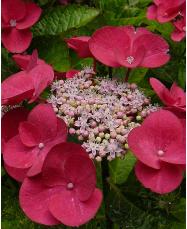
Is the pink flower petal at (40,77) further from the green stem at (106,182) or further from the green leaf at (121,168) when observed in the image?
the green leaf at (121,168)

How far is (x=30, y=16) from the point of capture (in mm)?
1372

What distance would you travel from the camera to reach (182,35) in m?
1.22

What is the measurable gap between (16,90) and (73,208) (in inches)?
7.8

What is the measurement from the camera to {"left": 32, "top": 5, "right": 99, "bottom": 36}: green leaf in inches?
52.8

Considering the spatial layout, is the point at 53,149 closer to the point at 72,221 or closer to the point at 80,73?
the point at 72,221

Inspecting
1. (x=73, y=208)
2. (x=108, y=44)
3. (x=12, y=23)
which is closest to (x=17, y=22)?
(x=12, y=23)

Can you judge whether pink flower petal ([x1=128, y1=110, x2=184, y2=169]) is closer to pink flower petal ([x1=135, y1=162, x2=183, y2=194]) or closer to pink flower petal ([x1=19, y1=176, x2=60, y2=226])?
pink flower petal ([x1=135, y1=162, x2=183, y2=194])

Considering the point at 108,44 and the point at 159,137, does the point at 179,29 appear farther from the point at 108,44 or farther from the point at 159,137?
the point at 159,137

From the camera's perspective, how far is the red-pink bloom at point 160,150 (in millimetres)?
829

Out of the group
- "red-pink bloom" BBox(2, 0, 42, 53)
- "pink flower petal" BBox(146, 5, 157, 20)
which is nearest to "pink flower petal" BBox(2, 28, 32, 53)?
"red-pink bloom" BBox(2, 0, 42, 53)

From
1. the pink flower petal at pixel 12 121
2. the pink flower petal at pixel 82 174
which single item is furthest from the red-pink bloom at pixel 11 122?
the pink flower petal at pixel 82 174

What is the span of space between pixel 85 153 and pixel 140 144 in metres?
0.08

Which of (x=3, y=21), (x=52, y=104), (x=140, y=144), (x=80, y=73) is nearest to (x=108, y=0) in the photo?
(x=3, y=21)

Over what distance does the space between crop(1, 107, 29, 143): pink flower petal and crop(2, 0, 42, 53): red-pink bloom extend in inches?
17.3
